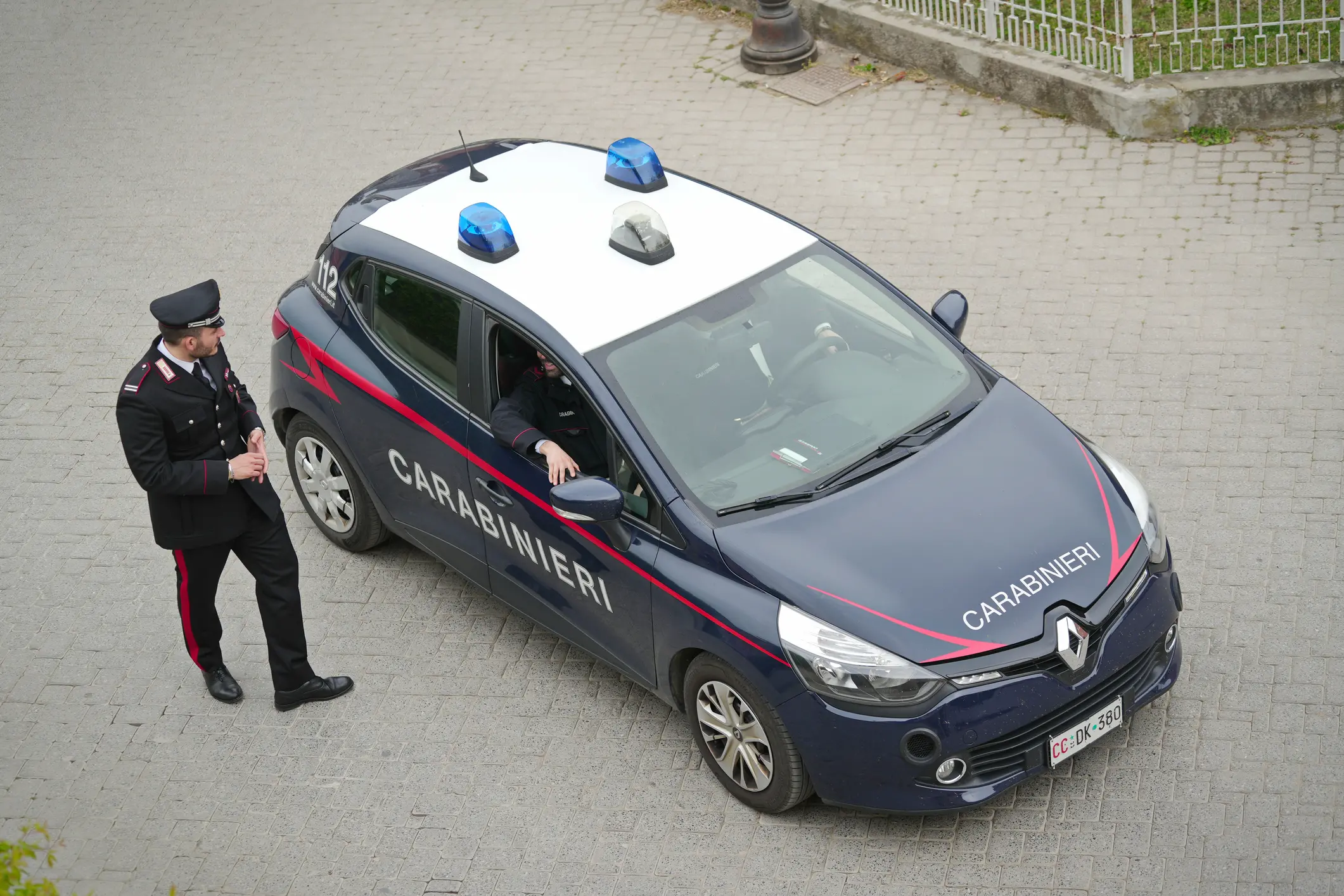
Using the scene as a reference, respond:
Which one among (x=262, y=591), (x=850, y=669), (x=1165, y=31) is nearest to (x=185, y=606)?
(x=262, y=591)

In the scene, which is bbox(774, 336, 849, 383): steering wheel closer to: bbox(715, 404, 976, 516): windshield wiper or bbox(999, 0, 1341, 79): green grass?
bbox(715, 404, 976, 516): windshield wiper

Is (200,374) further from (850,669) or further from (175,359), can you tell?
Result: (850,669)

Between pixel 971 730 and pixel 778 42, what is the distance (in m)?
7.39

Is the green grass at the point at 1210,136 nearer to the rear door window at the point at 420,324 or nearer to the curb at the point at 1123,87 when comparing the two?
the curb at the point at 1123,87

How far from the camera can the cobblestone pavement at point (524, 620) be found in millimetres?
5730

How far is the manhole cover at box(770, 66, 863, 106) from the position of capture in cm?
A: 1111

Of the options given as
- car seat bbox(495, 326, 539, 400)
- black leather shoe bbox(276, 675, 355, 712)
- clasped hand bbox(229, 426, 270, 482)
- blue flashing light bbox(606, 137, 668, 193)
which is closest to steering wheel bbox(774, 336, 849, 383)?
car seat bbox(495, 326, 539, 400)

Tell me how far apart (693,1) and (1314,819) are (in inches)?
357

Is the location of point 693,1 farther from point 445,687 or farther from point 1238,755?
point 1238,755

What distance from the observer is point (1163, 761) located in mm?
5832

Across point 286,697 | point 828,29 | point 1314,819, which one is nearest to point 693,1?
point 828,29

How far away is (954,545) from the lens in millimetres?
5461

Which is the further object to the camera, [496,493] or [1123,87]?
[1123,87]

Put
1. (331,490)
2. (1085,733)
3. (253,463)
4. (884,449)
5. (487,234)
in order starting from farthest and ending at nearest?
(331,490) → (487,234) → (253,463) → (884,449) → (1085,733)
